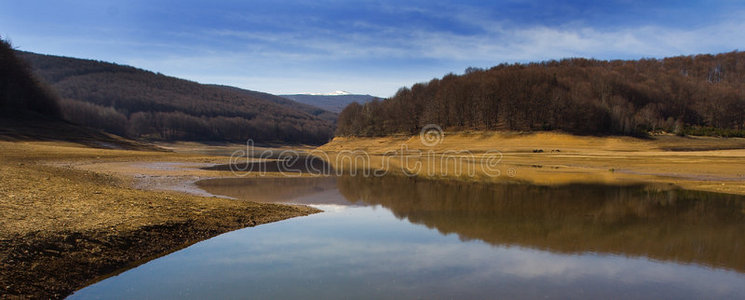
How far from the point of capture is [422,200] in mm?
18984

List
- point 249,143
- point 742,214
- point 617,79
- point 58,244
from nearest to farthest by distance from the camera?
point 58,244, point 742,214, point 617,79, point 249,143

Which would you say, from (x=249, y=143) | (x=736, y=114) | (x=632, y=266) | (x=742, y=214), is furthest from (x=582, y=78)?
(x=249, y=143)

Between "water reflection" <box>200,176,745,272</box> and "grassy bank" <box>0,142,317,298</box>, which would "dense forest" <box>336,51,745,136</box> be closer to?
"water reflection" <box>200,176,745,272</box>

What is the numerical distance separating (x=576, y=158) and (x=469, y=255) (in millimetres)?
38199

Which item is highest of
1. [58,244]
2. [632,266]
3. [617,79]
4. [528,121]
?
[617,79]

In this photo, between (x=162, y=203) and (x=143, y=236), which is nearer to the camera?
(x=143, y=236)

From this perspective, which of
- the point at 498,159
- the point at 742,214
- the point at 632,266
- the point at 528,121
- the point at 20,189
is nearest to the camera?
the point at 632,266

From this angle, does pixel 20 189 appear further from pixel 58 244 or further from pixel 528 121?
pixel 528 121

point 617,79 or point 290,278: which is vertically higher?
point 617,79

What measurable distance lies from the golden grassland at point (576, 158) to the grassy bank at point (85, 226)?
64.3ft

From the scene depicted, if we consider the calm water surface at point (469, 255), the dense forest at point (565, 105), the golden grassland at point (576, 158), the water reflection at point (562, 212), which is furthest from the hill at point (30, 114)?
the dense forest at point (565, 105)

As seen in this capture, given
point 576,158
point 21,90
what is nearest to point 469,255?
point 576,158

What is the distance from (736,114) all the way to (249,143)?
133551mm

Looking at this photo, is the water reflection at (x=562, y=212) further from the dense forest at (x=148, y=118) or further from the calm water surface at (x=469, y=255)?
the dense forest at (x=148, y=118)
